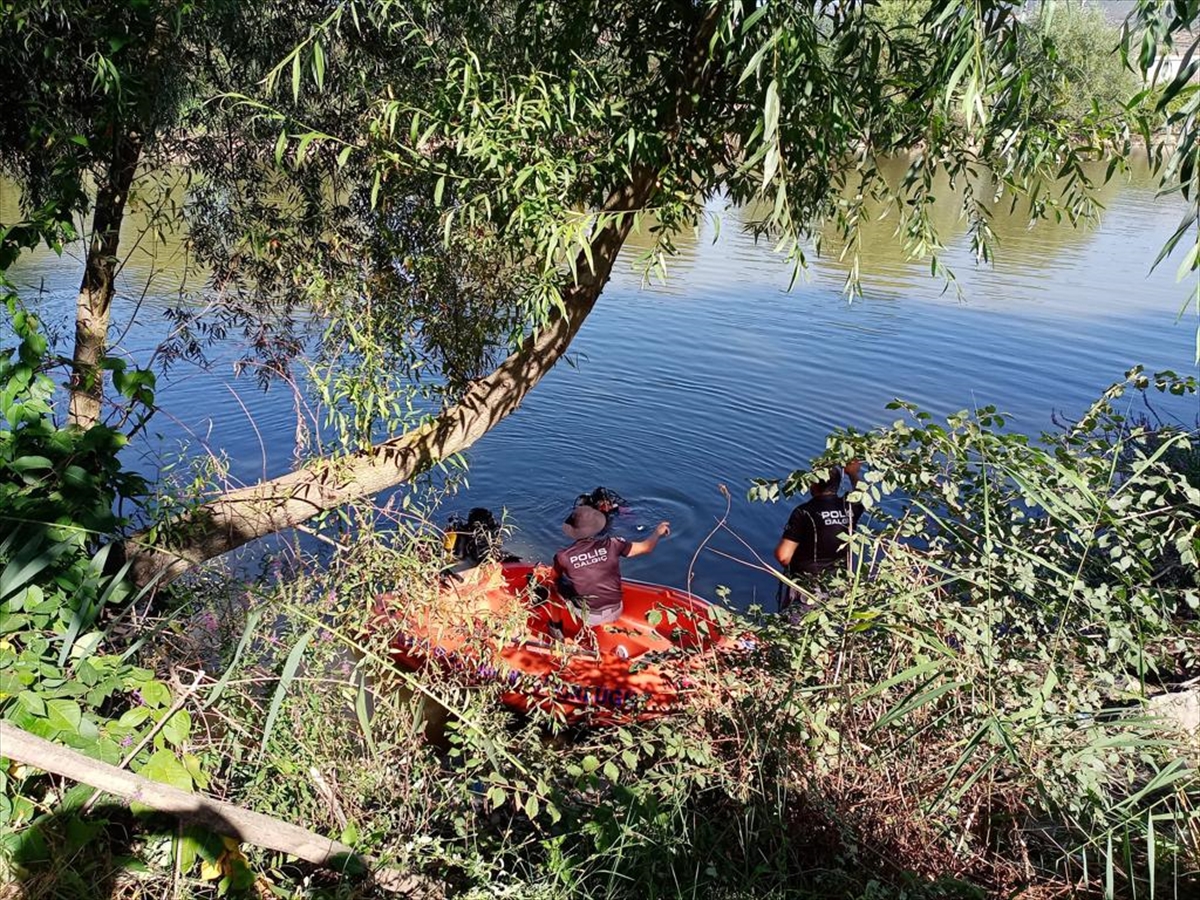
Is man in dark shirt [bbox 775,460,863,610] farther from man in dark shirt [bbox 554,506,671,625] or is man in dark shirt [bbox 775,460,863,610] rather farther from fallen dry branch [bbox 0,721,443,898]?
fallen dry branch [bbox 0,721,443,898]

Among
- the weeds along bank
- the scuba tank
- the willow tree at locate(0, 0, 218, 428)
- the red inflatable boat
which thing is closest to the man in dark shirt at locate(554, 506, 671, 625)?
the scuba tank

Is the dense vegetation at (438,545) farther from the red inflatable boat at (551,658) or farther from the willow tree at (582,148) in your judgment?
the red inflatable boat at (551,658)

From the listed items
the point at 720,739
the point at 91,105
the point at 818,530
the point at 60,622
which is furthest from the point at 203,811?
the point at 818,530

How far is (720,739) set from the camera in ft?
11.0

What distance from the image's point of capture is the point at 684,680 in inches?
147

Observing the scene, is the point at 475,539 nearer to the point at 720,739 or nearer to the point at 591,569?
the point at 591,569

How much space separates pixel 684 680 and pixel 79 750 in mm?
2273

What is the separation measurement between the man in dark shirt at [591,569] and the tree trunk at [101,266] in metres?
3.09

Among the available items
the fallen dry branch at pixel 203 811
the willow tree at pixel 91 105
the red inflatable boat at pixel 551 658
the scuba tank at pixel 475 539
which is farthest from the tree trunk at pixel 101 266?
the fallen dry branch at pixel 203 811

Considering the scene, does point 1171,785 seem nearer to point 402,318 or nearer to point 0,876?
point 0,876

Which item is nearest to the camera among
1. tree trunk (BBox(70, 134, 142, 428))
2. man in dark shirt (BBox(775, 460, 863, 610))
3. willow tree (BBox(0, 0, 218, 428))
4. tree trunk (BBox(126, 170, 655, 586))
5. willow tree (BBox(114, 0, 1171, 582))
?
willow tree (BBox(114, 0, 1171, 582))

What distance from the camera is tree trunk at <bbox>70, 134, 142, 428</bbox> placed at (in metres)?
5.32

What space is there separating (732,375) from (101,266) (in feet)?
32.7

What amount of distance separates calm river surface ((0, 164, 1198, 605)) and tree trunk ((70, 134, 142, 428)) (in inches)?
40.1
